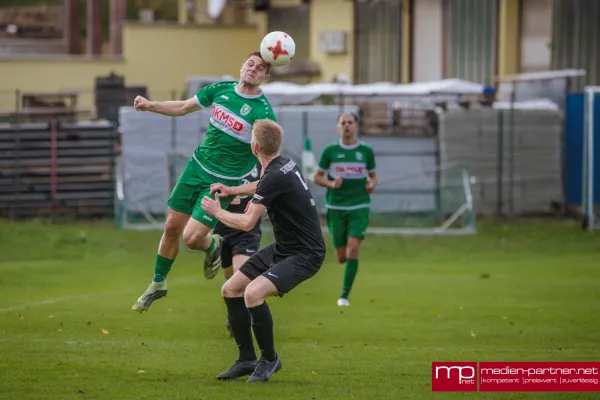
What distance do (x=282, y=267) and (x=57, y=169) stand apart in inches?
881

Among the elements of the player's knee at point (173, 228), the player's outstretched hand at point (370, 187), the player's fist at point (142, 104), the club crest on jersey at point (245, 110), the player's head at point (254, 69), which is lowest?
the player's knee at point (173, 228)

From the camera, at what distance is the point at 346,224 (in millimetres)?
17031

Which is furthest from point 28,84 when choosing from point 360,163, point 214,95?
point 214,95

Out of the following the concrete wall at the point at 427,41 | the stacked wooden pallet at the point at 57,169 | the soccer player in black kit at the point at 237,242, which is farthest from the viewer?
the concrete wall at the point at 427,41

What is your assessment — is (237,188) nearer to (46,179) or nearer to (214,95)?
(214,95)

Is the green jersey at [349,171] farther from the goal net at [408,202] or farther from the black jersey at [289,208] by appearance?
the goal net at [408,202]

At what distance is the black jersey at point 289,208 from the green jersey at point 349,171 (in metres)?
6.44

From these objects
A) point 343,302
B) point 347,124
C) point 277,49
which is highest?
point 277,49

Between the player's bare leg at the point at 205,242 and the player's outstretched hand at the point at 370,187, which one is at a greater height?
the player's outstretched hand at the point at 370,187

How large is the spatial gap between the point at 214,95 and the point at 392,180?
55.4 ft

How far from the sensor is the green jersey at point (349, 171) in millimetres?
17031

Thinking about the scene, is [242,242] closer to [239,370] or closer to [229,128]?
[229,128]

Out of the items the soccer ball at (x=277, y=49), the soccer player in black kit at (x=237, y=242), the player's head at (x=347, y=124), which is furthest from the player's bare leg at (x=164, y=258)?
the player's head at (x=347, y=124)

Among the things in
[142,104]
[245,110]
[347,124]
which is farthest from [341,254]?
[142,104]
